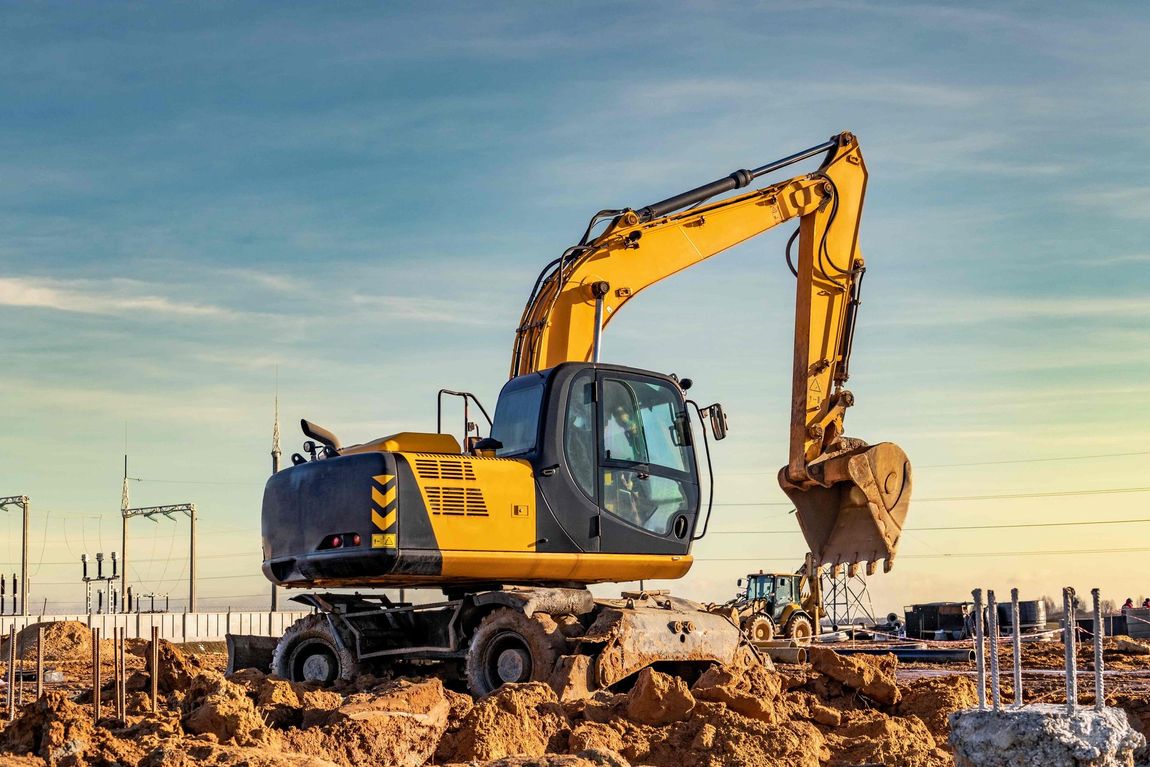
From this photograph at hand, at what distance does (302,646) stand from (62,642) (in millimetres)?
13415

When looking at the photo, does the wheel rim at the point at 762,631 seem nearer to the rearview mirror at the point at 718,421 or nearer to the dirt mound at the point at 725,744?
the rearview mirror at the point at 718,421

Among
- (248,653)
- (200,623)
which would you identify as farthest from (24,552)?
(248,653)

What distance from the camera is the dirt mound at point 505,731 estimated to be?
945 centimetres

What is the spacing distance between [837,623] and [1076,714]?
29525 mm

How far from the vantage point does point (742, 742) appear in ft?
30.9

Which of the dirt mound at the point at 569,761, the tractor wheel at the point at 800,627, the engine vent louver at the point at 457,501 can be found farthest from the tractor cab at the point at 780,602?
the dirt mound at the point at 569,761

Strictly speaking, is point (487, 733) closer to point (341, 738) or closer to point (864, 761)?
point (341, 738)

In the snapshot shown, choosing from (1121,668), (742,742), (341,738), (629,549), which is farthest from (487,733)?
(1121,668)

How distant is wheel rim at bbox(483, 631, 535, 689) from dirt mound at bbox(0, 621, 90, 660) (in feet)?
47.7

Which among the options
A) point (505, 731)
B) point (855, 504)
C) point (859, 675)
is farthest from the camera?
point (855, 504)

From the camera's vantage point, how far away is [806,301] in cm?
1795

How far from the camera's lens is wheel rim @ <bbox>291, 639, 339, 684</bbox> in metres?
13.7

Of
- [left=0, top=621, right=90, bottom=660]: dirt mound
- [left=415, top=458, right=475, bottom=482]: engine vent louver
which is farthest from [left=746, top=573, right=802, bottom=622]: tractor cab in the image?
[left=415, top=458, right=475, bottom=482]: engine vent louver

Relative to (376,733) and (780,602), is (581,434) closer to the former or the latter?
(376,733)
